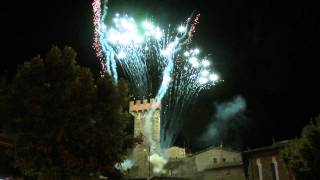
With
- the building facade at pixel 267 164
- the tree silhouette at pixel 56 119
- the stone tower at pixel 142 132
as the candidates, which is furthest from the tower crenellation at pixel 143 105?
the tree silhouette at pixel 56 119

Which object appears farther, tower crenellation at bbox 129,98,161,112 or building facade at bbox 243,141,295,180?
tower crenellation at bbox 129,98,161,112

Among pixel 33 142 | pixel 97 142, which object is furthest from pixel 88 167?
pixel 33 142

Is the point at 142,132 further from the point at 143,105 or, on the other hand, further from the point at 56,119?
the point at 56,119

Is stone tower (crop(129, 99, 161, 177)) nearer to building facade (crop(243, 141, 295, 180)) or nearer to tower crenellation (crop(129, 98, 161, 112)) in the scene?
tower crenellation (crop(129, 98, 161, 112))

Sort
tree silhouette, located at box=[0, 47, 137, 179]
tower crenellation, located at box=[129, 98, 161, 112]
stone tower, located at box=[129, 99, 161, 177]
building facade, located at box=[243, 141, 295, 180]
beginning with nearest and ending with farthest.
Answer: tree silhouette, located at box=[0, 47, 137, 179], building facade, located at box=[243, 141, 295, 180], stone tower, located at box=[129, 99, 161, 177], tower crenellation, located at box=[129, 98, 161, 112]

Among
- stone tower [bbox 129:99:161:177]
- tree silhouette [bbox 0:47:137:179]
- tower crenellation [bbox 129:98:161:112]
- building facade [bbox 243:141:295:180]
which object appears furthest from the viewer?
tower crenellation [bbox 129:98:161:112]

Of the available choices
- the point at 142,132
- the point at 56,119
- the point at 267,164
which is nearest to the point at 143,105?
the point at 142,132

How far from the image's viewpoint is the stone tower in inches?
2882

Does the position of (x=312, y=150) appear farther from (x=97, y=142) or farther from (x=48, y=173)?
(x=48, y=173)

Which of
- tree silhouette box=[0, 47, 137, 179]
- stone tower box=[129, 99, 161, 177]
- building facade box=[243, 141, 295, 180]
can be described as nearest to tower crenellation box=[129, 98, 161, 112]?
stone tower box=[129, 99, 161, 177]

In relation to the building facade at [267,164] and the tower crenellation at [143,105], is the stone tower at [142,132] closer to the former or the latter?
the tower crenellation at [143,105]

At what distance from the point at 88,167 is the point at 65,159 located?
53.6 inches

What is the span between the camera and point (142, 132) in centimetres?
7481

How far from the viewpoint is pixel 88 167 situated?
2158 cm
